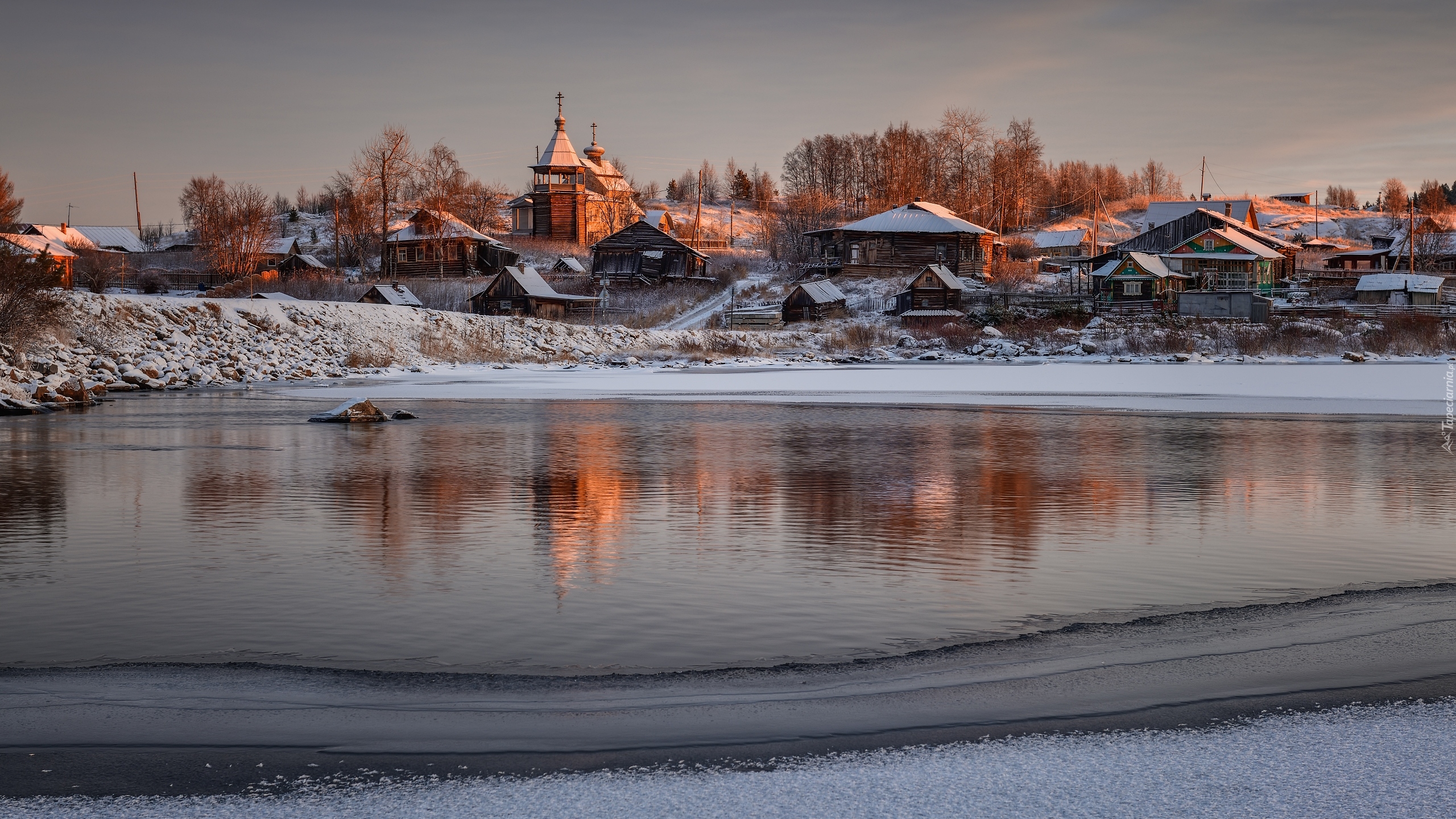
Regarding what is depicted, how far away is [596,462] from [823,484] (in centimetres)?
360

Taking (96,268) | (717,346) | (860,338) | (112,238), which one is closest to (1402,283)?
(860,338)

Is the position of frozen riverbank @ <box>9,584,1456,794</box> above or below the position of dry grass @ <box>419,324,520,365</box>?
below

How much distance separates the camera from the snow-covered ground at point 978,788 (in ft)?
13.6

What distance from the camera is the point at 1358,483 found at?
13.3 metres

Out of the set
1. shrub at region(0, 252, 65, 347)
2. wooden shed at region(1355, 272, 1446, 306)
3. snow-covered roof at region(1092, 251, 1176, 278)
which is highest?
snow-covered roof at region(1092, 251, 1176, 278)

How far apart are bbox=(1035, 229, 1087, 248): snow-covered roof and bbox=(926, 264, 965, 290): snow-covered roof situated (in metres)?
58.6

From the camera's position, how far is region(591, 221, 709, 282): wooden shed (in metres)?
85.8

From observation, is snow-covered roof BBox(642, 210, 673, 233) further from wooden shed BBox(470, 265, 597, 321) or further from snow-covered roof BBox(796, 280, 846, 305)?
snow-covered roof BBox(796, 280, 846, 305)

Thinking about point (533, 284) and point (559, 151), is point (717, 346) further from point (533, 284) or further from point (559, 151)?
point (559, 151)

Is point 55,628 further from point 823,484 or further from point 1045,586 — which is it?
point 823,484

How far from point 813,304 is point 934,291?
760cm

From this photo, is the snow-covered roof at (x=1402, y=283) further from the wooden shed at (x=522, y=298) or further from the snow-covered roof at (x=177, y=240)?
the snow-covered roof at (x=177, y=240)

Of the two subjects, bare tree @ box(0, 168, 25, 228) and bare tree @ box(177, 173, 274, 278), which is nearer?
bare tree @ box(0, 168, 25, 228)

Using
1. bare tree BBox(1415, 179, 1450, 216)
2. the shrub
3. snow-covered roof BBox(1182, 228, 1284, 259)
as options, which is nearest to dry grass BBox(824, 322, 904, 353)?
snow-covered roof BBox(1182, 228, 1284, 259)
